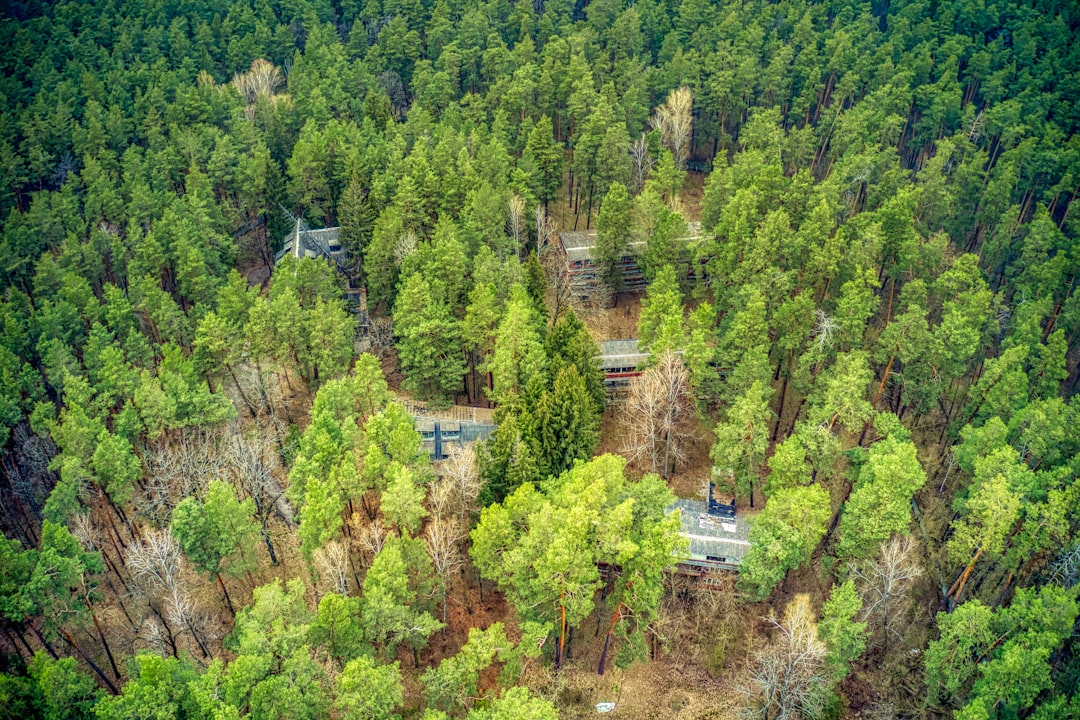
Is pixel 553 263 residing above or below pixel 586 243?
below

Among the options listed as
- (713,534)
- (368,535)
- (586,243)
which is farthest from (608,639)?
(586,243)

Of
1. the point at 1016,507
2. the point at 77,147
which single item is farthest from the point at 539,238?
the point at 77,147

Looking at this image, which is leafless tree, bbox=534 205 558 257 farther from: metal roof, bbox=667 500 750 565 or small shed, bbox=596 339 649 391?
metal roof, bbox=667 500 750 565

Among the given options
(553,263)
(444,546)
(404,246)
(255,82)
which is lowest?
(444,546)

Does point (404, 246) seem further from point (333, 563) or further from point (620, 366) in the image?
point (333, 563)

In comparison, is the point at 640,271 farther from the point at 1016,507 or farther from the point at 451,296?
the point at 1016,507

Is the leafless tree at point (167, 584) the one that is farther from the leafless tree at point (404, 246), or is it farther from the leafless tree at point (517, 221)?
the leafless tree at point (517, 221)
